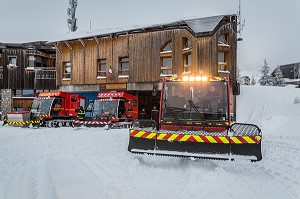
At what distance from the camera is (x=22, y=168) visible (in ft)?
20.5

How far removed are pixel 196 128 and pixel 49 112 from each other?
1531cm

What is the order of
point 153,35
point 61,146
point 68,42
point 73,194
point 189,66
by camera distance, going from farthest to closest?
point 68,42, point 153,35, point 189,66, point 61,146, point 73,194

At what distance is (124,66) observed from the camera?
25.3 m

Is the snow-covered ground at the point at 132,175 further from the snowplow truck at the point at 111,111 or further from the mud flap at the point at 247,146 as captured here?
the snowplow truck at the point at 111,111

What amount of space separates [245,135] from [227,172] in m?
0.94

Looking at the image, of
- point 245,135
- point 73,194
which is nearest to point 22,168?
point 73,194

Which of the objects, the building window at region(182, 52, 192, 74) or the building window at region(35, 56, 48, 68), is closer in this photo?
the building window at region(182, 52, 192, 74)

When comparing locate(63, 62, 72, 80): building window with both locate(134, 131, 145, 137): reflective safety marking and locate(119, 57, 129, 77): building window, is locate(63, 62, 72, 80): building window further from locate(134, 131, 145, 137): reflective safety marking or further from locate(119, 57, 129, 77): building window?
locate(134, 131, 145, 137): reflective safety marking

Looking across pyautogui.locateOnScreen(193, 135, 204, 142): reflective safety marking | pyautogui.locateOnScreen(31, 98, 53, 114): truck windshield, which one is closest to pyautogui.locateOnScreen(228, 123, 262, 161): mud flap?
pyautogui.locateOnScreen(193, 135, 204, 142): reflective safety marking

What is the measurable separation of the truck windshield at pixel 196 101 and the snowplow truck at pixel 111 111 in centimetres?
1043

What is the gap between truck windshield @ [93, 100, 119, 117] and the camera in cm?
1902

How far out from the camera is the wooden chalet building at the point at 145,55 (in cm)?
2116

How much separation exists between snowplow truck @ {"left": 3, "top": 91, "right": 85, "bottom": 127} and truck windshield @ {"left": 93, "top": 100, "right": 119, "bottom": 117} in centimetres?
280

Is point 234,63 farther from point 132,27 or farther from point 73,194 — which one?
point 73,194
